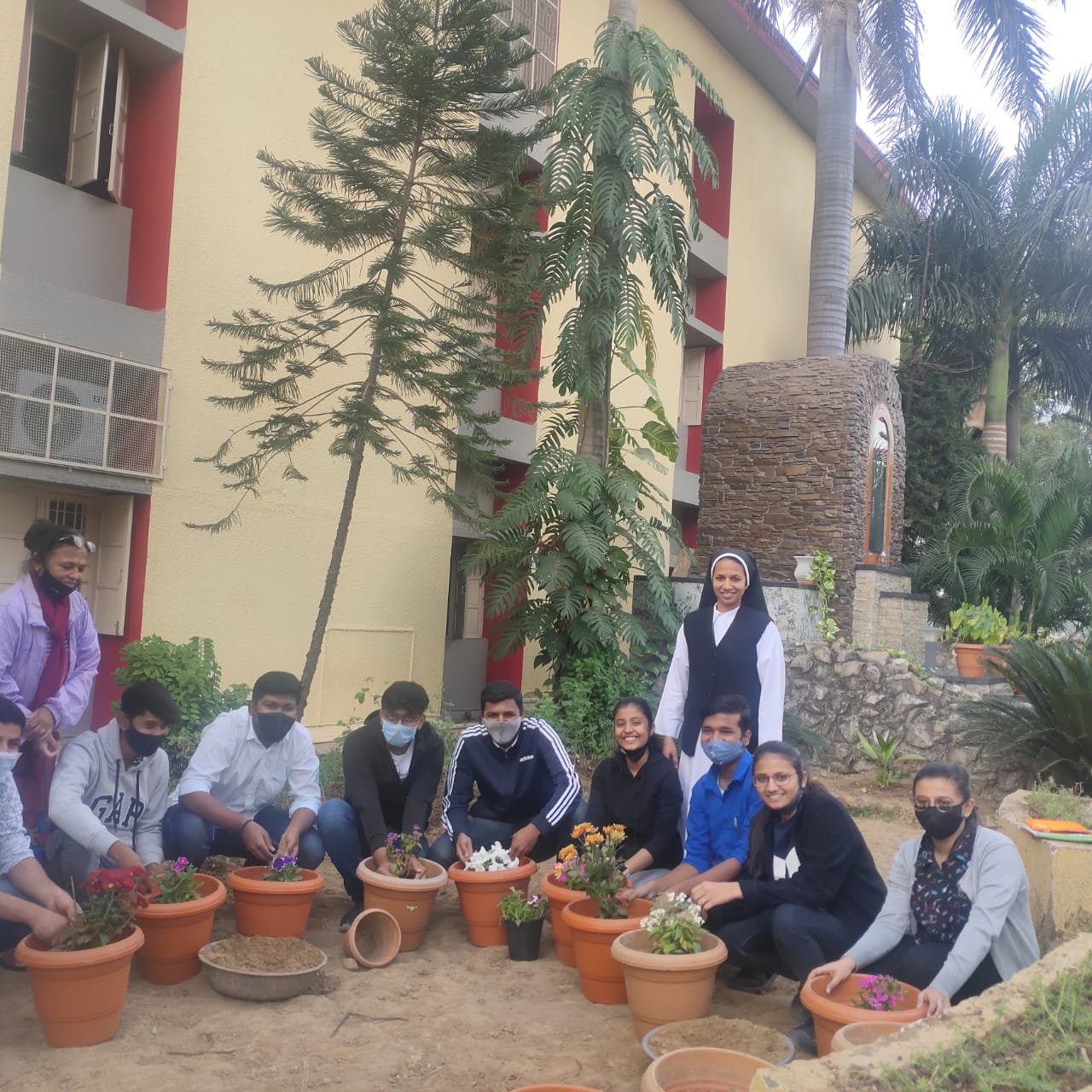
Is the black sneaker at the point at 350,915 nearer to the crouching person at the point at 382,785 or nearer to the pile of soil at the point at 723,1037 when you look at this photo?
the crouching person at the point at 382,785

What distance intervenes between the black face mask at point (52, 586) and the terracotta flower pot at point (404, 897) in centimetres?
177

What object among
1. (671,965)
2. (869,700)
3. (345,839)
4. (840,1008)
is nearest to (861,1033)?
(840,1008)

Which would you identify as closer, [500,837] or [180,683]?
[500,837]

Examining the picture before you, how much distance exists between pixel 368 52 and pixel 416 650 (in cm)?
521

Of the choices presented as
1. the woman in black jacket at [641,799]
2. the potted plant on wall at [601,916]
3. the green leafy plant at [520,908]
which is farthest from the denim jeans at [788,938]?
the green leafy plant at [520,908]

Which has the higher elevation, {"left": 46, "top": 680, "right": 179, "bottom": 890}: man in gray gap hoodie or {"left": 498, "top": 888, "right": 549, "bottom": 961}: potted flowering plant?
{"left": 46, "top": 680, "right": 179, "bottom": 890}: man in gray gap hoodie

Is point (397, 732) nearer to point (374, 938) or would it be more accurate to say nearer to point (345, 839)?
point (345, 839)

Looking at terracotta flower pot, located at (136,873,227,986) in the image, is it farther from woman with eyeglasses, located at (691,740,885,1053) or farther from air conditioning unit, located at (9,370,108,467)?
air conditioning unit, located at (9,370,108,467)

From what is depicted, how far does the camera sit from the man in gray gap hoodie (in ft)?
13.5

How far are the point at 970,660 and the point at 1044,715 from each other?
11.6 ft

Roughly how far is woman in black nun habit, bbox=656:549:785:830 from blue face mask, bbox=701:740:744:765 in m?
0.53

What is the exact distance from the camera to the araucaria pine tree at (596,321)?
8227 millimetres

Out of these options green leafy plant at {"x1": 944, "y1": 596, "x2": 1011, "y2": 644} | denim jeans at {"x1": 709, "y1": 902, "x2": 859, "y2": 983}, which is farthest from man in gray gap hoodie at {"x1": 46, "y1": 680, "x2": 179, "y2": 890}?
green leafy plant at {"x1": 944, "y1": 596, "x2": 1011, "y2": 644}

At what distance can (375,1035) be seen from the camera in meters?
3.70
